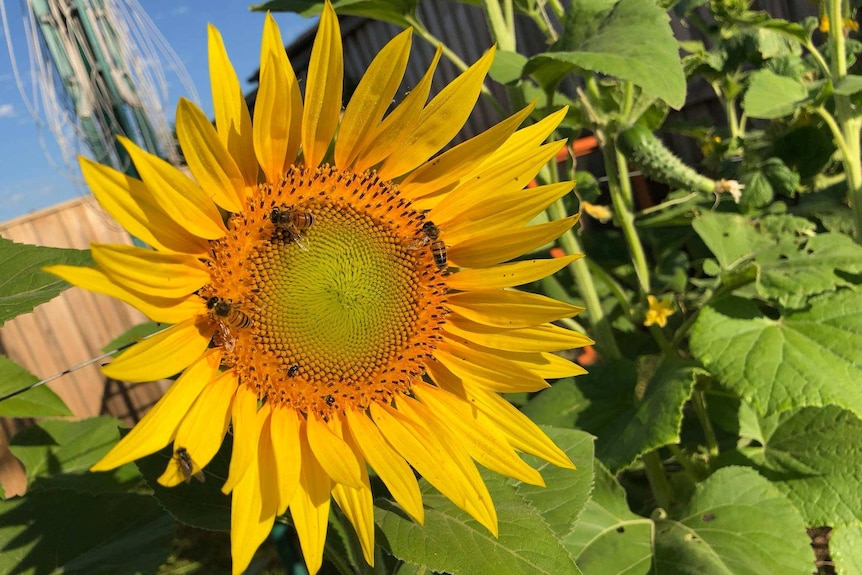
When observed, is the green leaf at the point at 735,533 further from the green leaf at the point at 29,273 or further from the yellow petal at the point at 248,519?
the green leaf at the point at 29,273

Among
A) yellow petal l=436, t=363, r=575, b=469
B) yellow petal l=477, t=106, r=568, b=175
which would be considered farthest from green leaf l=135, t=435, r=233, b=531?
yellow petal l=477, t=106, r=568, b=175

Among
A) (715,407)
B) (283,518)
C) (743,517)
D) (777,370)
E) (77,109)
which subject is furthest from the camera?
(77,109)

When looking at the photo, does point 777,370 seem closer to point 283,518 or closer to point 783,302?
point 783,302

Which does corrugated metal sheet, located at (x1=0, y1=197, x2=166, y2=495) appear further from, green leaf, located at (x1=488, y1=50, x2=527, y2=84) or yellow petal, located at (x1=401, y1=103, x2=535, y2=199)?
yellow petal, located at (x1=401, y1=103, x2=535, y2=199)

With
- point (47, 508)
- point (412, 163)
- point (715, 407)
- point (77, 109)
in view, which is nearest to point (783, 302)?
point (715, 407)

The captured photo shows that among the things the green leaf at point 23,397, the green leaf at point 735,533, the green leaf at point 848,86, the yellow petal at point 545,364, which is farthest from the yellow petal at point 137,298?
the green leaf at point 848,86

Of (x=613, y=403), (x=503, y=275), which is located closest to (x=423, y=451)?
(x=503, y=275)

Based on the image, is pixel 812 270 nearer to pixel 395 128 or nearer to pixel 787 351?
pixel 787 351
